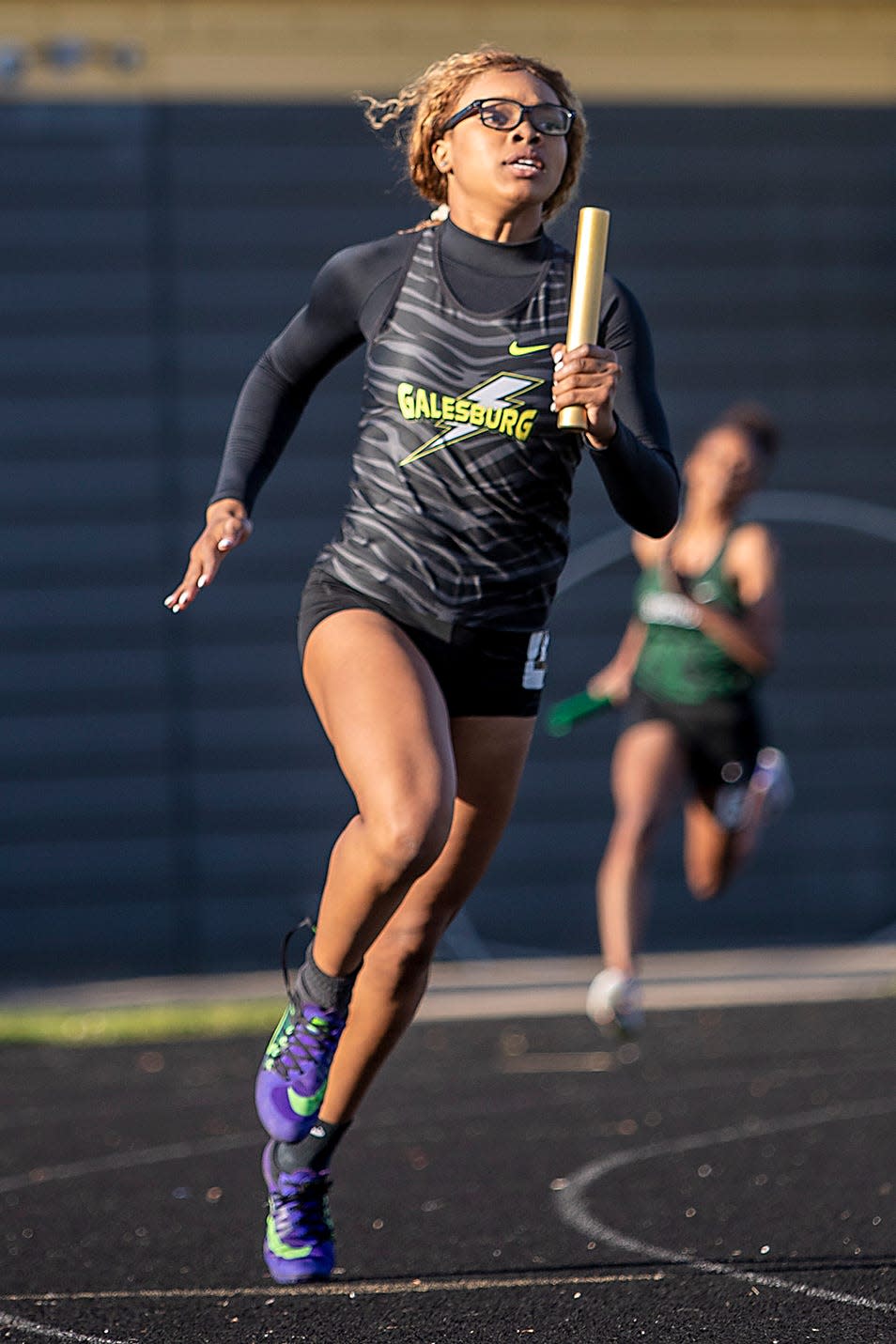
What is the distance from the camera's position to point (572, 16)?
1112cm

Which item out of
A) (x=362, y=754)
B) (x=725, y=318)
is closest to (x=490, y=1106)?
(x=362, y=754)

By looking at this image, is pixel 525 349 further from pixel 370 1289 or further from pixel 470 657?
pixel 370 1289

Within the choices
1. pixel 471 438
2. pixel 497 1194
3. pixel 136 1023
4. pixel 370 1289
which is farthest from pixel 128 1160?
pixel 136 1023

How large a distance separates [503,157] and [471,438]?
553 mm

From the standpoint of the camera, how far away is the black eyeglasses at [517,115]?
405cm

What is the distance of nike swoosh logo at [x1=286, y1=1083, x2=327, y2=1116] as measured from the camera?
3904 mm

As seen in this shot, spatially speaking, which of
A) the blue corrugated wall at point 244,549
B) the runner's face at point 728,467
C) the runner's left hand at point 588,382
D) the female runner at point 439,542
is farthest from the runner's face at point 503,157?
the blue corrugated wall at point 244,549

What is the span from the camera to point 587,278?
370 centimetres

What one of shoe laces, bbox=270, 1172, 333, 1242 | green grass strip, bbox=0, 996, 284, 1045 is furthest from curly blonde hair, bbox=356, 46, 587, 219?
green grass strip, bbox=0, 996, 284, 1045

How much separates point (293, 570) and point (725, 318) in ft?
8.91

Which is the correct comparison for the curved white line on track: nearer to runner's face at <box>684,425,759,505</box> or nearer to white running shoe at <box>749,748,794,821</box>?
runner's face at <box>684,425,759,505</box>

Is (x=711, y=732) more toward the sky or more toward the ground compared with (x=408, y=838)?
more toward the ground

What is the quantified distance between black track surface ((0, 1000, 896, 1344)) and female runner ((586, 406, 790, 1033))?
949 millimetres

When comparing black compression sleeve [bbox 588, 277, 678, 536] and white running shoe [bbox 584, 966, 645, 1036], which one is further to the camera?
white running shoe [bbox 584, 966, 645, 1036]
